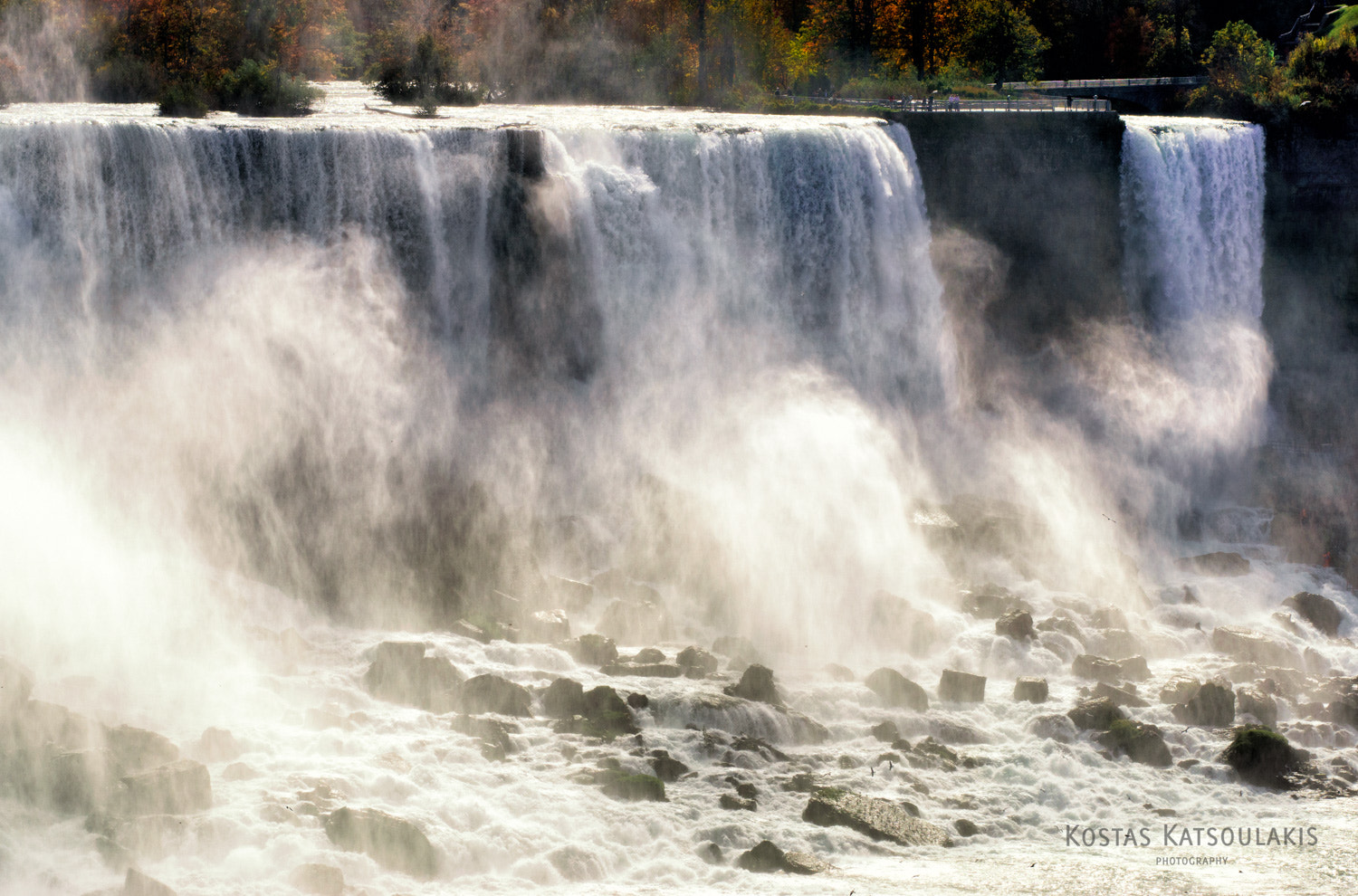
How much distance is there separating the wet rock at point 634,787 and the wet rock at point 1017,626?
7.49 metres

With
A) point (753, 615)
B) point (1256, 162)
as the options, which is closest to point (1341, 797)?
point (753, 615)

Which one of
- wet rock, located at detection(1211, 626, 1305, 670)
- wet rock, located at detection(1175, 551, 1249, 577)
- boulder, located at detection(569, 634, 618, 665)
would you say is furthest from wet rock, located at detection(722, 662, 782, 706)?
wet rock, located at detection(1175, 551, 1249, 577)

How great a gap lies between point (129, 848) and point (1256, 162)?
2957 cm

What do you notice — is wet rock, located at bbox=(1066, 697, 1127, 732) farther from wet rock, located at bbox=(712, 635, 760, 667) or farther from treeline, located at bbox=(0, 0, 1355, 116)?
treeline, located at bbox=(0, 0, 1355, 116)

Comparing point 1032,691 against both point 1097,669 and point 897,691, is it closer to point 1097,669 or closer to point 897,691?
point 1097,669

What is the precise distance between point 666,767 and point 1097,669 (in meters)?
7.45

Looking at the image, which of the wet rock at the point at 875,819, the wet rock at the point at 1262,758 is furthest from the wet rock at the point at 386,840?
the wet rock at the point at 1262,758

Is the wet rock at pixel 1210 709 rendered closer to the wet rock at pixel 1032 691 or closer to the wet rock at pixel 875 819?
the wet rock at pixel 1032 691

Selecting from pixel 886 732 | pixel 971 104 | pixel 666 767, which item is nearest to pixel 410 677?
pixel 666 767

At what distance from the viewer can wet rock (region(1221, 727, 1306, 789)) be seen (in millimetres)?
17125

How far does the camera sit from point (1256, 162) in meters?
32.6

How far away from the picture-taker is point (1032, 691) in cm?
1889

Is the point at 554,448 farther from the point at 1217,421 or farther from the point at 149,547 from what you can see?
the point at 1217,421

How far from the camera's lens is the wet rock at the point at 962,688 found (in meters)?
18.7
